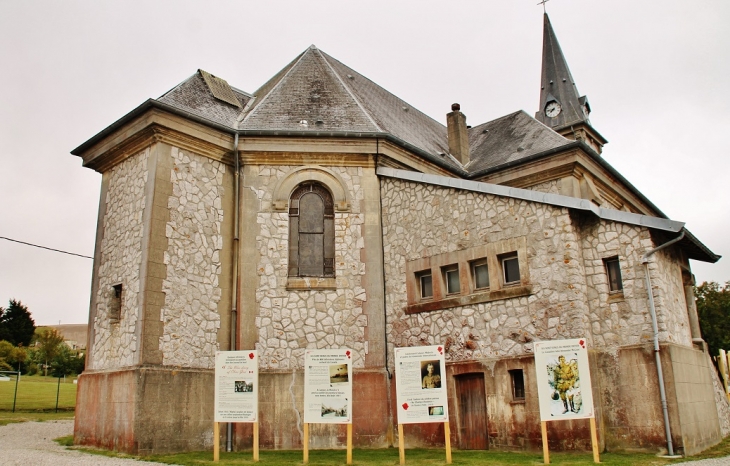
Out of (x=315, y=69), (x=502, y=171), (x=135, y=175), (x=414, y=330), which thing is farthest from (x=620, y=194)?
(x=135, y=175)

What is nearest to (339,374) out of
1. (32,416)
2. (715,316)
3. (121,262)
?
(121,262)

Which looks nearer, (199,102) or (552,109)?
(199,102)

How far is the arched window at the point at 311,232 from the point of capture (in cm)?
1523

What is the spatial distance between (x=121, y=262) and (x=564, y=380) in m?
10.1

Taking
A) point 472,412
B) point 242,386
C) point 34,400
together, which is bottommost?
point 472,412

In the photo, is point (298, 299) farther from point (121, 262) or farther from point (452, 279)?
point (121, 262)

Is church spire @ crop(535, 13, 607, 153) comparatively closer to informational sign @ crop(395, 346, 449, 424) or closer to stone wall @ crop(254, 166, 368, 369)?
stone wall @ crop(254, 166, 368, 369)

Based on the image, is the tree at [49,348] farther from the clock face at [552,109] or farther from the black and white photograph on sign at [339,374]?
the black and white photograph on sign at [339,374]

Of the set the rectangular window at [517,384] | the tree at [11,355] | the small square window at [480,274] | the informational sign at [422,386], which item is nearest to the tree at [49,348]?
the tree at [11,355]

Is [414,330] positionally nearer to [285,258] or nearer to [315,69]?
[285,258]

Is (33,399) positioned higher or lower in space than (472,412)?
higher

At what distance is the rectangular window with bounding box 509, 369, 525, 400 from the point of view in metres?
12.7

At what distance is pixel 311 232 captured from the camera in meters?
15.5

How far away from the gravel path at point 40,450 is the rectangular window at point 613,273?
967cm
